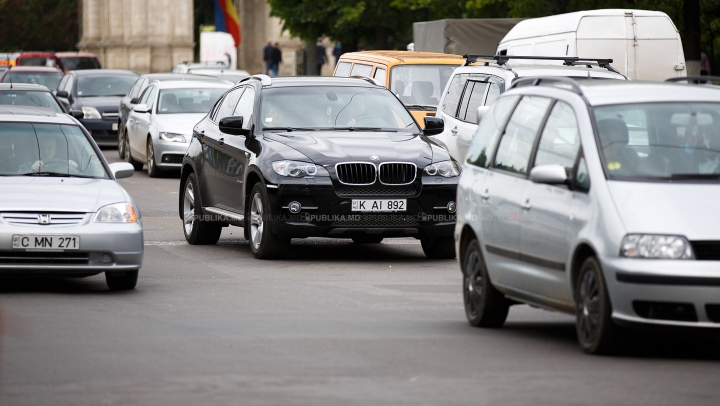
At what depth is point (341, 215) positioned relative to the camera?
13078mm

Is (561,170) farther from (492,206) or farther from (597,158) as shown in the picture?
(492,206)

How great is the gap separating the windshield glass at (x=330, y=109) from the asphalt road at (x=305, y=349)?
2182 millimetres

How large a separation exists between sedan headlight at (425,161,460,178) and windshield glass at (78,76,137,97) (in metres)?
21.0

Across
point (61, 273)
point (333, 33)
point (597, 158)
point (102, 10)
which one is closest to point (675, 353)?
point (597, 158)

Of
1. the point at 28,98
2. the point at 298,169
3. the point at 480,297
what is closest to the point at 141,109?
the point at 28,98

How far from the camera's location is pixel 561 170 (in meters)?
8.25

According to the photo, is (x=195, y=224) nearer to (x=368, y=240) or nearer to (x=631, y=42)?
(x=368, y=240)

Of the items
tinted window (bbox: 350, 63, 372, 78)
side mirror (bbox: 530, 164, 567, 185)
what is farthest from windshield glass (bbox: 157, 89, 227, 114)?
side mirror (bbox: 530, 164, 567, 185)

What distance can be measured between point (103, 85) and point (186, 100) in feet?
27.3

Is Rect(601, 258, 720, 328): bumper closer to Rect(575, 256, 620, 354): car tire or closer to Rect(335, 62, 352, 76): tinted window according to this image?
Rect(575, 256, 620, 354): car tire

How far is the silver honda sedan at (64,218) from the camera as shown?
10789 mm

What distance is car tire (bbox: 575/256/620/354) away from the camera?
7.81 meters

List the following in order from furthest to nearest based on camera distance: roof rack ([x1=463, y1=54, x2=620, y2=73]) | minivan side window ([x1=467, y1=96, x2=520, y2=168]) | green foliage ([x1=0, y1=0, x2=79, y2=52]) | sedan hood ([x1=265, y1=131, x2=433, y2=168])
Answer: green foliage ([x1=0, y1=0, x2=79, y2=52]) < roof rack ([x1=463, y1=54, x2=620, y2=73]) < sedan hood ([x1=265, y1=131, x2=433, y2=168]) < minivan side window ([x1=467, y1=96, x2=520, y2=168])

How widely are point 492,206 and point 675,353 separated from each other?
1.54 meters
